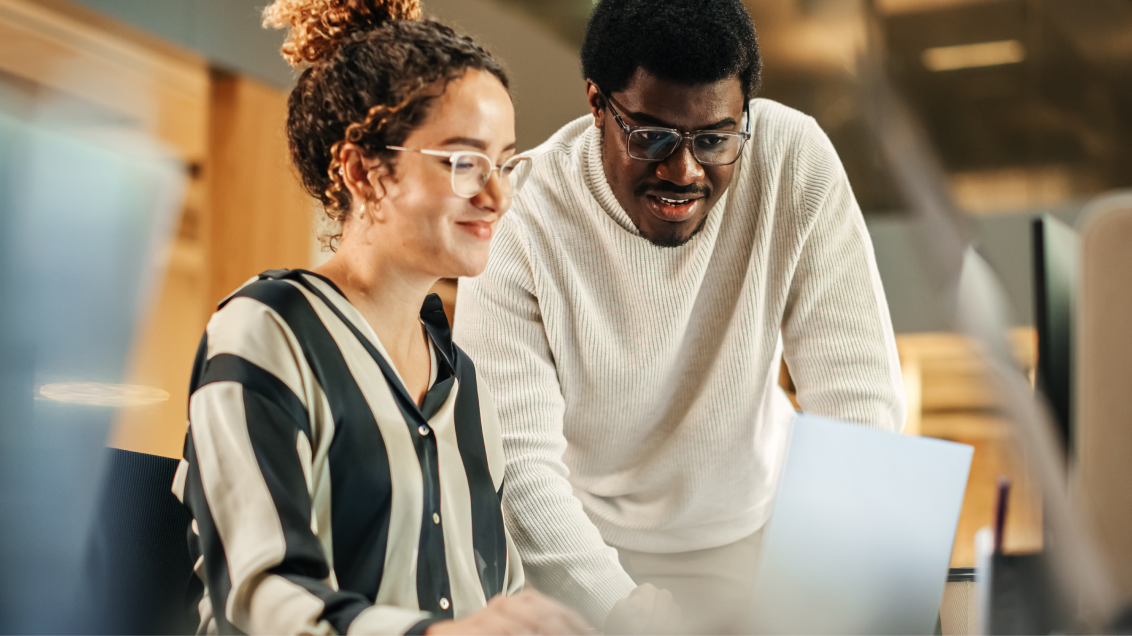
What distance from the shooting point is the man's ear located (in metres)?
1.32

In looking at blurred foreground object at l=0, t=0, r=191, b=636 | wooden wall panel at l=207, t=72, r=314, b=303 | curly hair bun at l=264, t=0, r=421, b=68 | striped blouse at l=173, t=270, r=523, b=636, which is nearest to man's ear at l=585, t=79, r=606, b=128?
curly hair bun at l=264, t=0, r=421, b=68

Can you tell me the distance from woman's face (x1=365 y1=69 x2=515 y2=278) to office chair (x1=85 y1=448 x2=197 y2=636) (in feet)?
1.00

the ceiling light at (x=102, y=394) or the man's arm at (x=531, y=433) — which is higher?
the man's arm at (x=531, y=433)

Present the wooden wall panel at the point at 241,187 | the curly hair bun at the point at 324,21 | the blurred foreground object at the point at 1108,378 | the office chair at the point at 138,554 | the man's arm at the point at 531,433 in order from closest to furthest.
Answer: the blurred foreground object at the point at 1108,378 → the office chair at the point at 138,554 → the curly hair bun at the point at 324,21 → the man's arm at the point at 531,433 → the wooden wall panel at the point at 241,187

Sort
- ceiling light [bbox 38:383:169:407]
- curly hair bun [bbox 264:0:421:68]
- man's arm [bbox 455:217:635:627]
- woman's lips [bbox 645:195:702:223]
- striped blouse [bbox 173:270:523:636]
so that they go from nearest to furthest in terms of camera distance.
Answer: striped blouse [bbox 173:270:523:636], curly hair bun [bbox 264:0:421:68], man's arm [bbox 455:217:635:627], woman's lips [bbox 645:195:702:223], ceiling light [bbox 38:383:169:407]

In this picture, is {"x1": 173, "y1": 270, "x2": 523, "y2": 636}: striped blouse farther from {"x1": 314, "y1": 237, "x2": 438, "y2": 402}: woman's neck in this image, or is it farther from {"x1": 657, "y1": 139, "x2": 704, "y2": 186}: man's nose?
{"x1": 657, "y1": 139, "x2": 704, "y2": 186}: man's nose

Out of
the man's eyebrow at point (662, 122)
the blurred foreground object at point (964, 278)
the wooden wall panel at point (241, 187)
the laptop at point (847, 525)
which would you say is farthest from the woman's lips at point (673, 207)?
the wooden wall panel at point (241, 187)

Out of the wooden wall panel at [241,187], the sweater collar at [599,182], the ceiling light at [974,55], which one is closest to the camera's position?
the sweater collar at [599,182]

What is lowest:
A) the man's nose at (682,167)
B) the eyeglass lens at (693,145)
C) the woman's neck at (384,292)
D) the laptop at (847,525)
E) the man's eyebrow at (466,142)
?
the laptop at (847,525)

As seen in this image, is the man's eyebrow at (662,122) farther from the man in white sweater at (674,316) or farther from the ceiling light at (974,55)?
the ceiling light at (974,55)

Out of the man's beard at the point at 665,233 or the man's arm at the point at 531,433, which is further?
the man's beard at the point at 665,233

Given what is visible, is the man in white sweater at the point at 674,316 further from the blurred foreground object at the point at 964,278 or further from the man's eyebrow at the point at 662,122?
the blurred foreground object at the point at 964,278

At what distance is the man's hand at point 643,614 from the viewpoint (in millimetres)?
955

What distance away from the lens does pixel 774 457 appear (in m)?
1.53
